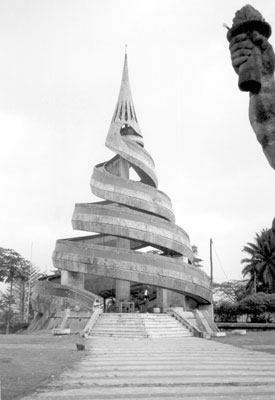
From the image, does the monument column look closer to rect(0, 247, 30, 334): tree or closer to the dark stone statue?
rect(0, 247, 30, 334): tree

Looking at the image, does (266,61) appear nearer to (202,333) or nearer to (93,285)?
(202,333)

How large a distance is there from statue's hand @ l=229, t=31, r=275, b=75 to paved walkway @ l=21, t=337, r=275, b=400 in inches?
171

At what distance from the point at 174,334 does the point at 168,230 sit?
8.62m

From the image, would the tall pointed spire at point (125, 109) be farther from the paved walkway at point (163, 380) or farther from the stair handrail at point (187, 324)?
the paved walkway at point (163, 380)

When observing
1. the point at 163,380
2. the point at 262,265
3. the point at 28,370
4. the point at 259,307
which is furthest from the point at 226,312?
the point at 163,380

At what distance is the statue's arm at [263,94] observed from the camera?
5457 millimetres

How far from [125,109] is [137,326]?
21.9 metres

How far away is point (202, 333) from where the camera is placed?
2172cm

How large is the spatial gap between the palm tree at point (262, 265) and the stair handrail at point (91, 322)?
1190 inches

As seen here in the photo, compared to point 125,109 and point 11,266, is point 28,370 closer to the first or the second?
point 125,109

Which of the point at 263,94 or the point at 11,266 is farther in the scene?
the point at 11,266

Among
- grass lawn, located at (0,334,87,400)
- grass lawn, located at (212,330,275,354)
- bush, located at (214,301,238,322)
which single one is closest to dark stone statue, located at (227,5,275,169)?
grass lawn, located at (0,334,87,400)

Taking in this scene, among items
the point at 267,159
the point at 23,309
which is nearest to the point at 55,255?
the point at 267,159

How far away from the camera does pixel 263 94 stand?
549 cm
